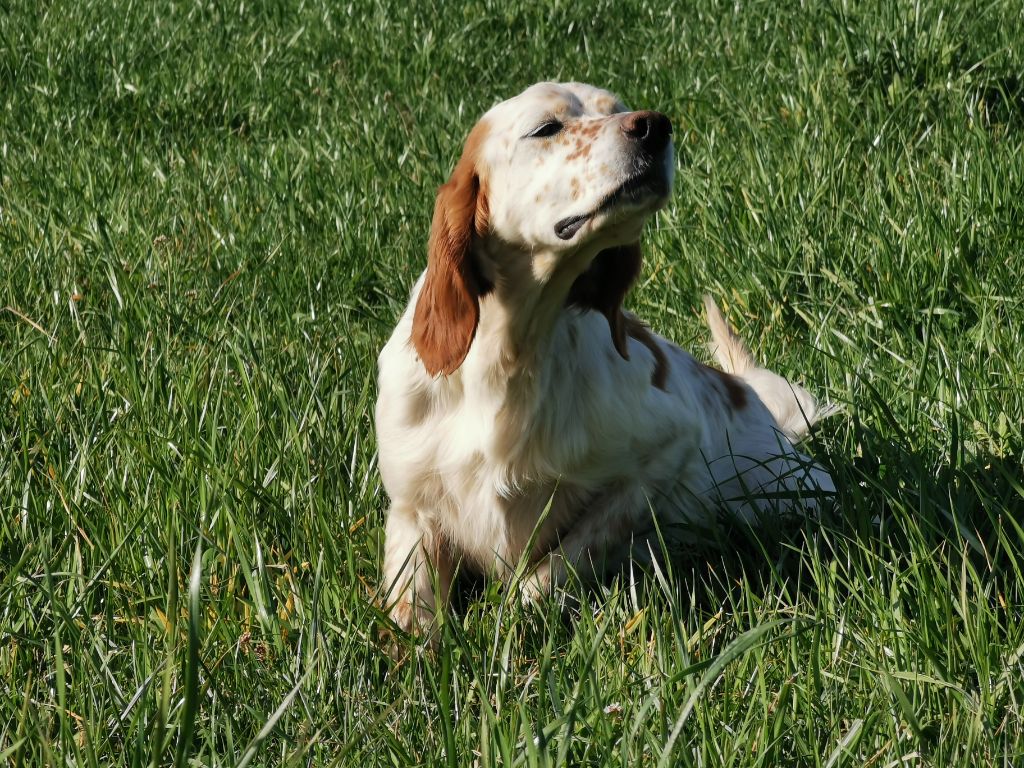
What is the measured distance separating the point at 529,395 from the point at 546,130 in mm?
496

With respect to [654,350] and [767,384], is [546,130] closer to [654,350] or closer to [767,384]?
[654,350]

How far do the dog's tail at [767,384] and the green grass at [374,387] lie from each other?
8 centimetres

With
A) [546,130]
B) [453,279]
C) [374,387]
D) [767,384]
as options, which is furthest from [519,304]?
[767,384]

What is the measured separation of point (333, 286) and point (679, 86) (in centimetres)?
210

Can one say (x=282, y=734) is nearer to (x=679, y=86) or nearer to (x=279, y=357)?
(x=279, y=357)

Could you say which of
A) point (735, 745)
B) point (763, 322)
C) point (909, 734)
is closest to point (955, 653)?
point (909, 734)

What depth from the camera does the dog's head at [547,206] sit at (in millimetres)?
1998

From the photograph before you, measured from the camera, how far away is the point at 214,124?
5.07 m

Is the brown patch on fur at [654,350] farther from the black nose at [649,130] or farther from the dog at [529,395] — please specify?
the black nose at [649,130]

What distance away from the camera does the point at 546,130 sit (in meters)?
2.15

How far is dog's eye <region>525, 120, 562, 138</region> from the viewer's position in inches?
84.4

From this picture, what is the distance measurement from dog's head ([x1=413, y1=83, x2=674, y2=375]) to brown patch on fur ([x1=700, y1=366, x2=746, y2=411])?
1.70ft

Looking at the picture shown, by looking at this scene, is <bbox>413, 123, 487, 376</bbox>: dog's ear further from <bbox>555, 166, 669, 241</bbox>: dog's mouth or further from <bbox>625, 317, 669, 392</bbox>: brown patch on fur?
<bbox>625, 317, 669, 392</bbox>: brown patch on fur

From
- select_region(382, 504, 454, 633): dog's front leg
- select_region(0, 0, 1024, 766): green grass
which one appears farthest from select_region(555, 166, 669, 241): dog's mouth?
select_region(382, 504, 454, 633): dog's front leg
